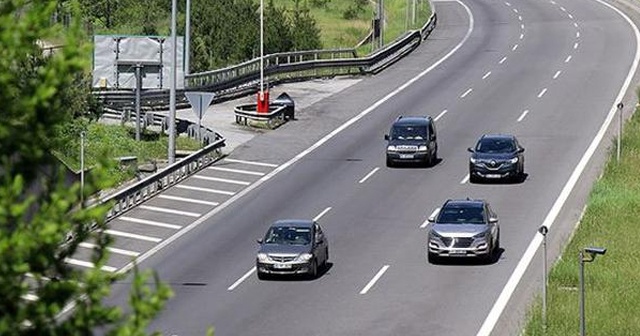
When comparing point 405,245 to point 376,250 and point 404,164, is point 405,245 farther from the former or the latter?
point 404,164

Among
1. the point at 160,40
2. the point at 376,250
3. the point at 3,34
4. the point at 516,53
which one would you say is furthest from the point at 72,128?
the point at 3,34

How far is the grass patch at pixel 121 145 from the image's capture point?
169 feet

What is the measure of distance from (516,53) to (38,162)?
230 ft

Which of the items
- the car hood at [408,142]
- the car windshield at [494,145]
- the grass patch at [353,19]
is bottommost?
the grass patch at [353,19]

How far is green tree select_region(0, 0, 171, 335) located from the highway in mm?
21125

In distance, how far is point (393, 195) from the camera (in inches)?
1887

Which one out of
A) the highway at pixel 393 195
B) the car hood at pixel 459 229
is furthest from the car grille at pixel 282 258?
the car hood at pixel 459 229

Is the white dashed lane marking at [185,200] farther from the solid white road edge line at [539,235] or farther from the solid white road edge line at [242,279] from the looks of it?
the solid white road edge line at [539,235]

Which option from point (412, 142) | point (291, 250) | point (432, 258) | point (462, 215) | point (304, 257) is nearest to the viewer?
point (304, 257)

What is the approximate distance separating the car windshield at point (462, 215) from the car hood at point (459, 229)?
0.84ft

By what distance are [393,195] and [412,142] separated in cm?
469

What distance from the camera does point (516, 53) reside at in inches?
3142

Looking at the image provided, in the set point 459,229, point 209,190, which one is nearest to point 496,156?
point 209,190

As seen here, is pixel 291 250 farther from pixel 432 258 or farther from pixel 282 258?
pixel 432 258
